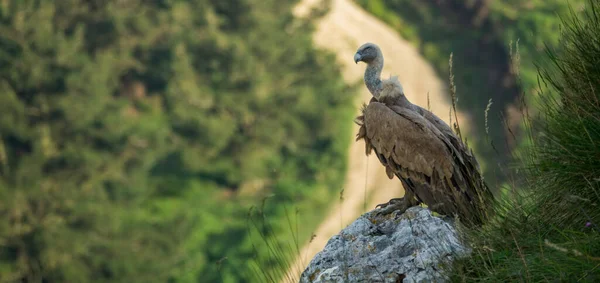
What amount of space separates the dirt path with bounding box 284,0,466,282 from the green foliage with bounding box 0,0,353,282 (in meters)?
0.72

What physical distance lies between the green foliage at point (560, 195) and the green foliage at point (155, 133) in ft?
43.2

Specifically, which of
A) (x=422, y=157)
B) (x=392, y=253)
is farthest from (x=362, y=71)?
(x=392, y=253)

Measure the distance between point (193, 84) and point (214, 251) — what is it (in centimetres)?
502

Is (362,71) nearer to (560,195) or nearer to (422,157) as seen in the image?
(422,157)

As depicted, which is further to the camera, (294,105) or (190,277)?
(294,105)

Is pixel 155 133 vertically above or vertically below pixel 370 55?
above

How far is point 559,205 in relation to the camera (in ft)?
17.6

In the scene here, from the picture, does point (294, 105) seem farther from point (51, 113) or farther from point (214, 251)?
point (51, 113)

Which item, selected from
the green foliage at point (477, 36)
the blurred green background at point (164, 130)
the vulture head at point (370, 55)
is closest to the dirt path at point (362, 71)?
the blurred green background at point (164, 130)

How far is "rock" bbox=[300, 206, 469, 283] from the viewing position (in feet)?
17.3

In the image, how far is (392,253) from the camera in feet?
18.3

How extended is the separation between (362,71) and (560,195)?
27838mm

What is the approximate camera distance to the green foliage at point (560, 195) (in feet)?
15.8

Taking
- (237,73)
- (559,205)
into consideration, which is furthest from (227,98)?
(559,205)
